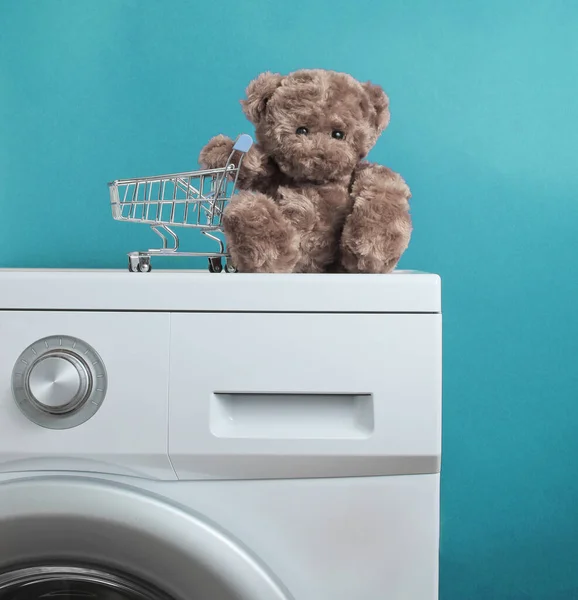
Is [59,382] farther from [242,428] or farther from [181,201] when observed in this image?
[181,201]

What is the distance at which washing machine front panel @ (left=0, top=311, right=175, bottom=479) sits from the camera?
59 centimetres

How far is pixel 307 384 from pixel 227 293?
104 millimetres

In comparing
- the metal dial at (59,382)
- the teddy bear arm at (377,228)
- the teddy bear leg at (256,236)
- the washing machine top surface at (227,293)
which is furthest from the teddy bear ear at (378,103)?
the metal dial at (59,382)

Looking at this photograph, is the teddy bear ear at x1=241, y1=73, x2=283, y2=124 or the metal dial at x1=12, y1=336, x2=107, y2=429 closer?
the metal dial at x1=12, y1=336, x2=107, y2=429

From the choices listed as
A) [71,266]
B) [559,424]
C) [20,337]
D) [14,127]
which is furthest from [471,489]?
[14,127]

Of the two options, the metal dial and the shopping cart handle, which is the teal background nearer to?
the shopping cart handle

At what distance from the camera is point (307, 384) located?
58 cm

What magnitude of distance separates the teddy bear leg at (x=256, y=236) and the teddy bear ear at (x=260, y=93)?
0.15 meters

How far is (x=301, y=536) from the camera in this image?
1.94 ft

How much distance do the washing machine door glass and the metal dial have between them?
0.42 ft

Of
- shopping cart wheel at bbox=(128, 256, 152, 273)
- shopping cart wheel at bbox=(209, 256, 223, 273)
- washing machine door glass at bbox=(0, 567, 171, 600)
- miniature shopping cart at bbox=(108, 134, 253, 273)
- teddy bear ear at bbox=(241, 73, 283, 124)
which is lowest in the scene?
washing machine door glass at bbox=(0, 567, 171, 600)

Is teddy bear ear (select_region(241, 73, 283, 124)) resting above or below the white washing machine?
above

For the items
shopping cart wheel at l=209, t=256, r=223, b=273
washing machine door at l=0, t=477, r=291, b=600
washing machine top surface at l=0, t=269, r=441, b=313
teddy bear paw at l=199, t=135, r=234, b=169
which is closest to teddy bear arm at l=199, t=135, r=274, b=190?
teddy bear paw at l=199, t=135, r=234, b=169

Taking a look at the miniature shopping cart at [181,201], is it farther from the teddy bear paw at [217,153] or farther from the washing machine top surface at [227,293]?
the washing machine top surface at [227,293]
